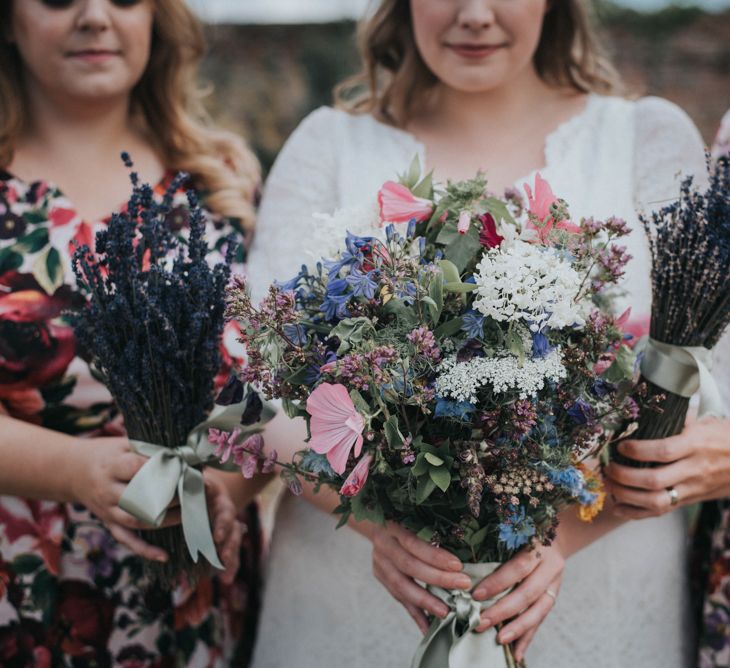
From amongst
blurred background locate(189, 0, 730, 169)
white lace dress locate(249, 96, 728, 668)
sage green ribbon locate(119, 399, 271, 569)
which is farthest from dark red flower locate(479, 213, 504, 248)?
blurred background locate(189, 0, 730, 169)

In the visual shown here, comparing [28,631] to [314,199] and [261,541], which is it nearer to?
[261,541]

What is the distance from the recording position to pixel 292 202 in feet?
7.16

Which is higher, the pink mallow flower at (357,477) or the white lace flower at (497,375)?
the white lace flower at (497,375)

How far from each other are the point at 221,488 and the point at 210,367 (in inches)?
16.0

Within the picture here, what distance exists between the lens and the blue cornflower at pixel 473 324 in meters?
1.28

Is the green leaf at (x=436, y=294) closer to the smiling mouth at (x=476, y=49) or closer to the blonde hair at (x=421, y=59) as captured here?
the smiling mouth at (x=476, y=49)

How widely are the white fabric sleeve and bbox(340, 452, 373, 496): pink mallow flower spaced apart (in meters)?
1.12

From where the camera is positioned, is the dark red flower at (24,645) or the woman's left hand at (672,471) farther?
the dark red flower at (24,645)

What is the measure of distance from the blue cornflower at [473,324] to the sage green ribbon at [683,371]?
1.53 feet

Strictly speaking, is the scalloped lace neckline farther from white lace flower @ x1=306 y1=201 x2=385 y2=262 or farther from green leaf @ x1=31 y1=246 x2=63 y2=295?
green leaf @ x1=31 y1=246 x2=63 y2=295

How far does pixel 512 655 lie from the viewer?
1598mm

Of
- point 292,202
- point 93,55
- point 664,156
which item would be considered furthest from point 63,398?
point 664,156

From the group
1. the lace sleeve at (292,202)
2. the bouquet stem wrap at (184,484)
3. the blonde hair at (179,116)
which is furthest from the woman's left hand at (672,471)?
the blonde hair at (179,116)

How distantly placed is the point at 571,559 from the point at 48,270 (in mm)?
1486
